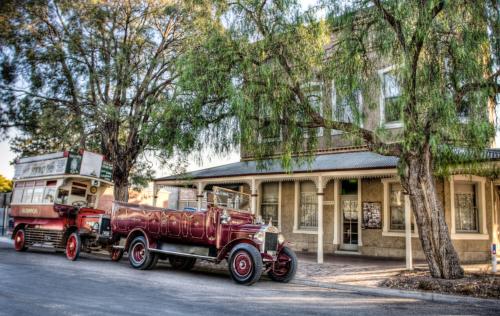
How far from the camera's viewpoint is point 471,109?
9805mm

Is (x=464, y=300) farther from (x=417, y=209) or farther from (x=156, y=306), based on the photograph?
(x=156, y=306)

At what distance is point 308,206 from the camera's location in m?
18.9

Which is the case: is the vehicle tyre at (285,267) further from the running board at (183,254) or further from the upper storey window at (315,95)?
the upper storey window at (315,95)

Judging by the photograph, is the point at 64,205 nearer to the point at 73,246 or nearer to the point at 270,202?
the point at 73,246

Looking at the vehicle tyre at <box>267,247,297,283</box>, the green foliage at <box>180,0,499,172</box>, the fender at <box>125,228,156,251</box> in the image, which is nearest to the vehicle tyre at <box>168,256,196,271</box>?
the fender at <box>125,228,156,251</box>

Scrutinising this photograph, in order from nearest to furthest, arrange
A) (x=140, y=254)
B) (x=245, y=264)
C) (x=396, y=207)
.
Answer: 1. (x=245, y=264)
2. (x=140, y=254)
3. (x=396, y=207)

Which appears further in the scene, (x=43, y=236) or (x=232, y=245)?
(x=43, y=236)

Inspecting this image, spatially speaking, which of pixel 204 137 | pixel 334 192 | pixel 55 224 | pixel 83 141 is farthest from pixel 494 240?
pixel 83 141

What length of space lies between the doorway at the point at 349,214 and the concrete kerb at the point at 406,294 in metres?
7.50

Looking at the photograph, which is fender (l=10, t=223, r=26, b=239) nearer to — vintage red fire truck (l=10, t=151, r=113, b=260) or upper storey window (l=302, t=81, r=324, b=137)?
vintage red fire truck (l=10, t=151, r=113, b=260)

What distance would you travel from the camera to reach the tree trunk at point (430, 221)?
10211mm

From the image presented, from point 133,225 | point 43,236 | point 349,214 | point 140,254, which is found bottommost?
point 140,254

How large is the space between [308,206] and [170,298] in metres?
12.1

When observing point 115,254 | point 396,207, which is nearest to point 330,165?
point 396,207
